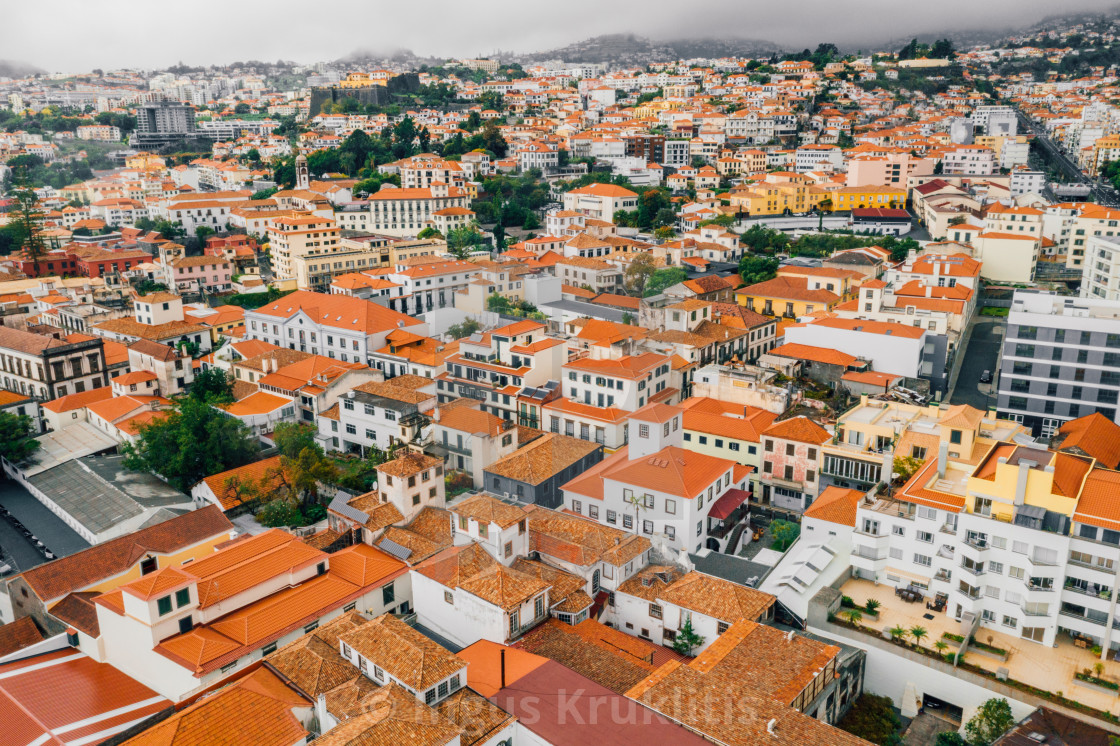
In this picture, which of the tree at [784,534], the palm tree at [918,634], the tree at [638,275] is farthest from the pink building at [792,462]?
the tree at [638,275]

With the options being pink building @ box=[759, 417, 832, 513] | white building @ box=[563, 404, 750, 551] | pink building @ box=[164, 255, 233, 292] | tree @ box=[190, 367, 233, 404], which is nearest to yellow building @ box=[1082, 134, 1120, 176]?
pink building @ box=[759, 417, 832, 513]

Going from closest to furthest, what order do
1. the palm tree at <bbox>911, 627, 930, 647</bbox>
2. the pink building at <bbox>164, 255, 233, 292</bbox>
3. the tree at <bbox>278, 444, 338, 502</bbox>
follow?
the palm tree at <bbox>911, 627, 930, 647</bbox> < the tree at <bbox>278, 444, 338, 502</bbox> < the pink building at <bbox>164, 255, 233, 292</bbox>

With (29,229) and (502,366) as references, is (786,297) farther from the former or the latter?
(29,229)

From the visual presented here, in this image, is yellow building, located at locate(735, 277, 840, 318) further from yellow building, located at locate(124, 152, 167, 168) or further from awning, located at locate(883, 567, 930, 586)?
yellow building, located at locate(124, 152, 167, 168)

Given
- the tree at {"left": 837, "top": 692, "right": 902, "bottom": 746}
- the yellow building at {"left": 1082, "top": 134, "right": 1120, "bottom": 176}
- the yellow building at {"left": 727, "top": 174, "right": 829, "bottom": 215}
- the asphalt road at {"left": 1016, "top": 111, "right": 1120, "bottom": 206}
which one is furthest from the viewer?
the yellow building at {"left": 1082, "top": 134, "right": 1120, "bottom": 176}

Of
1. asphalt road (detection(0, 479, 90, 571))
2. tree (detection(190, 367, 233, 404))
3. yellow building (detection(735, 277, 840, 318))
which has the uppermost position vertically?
yellow building (detection(735, 277, 840, 318))

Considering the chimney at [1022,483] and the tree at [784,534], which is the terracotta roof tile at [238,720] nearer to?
the tree at [784,534]
